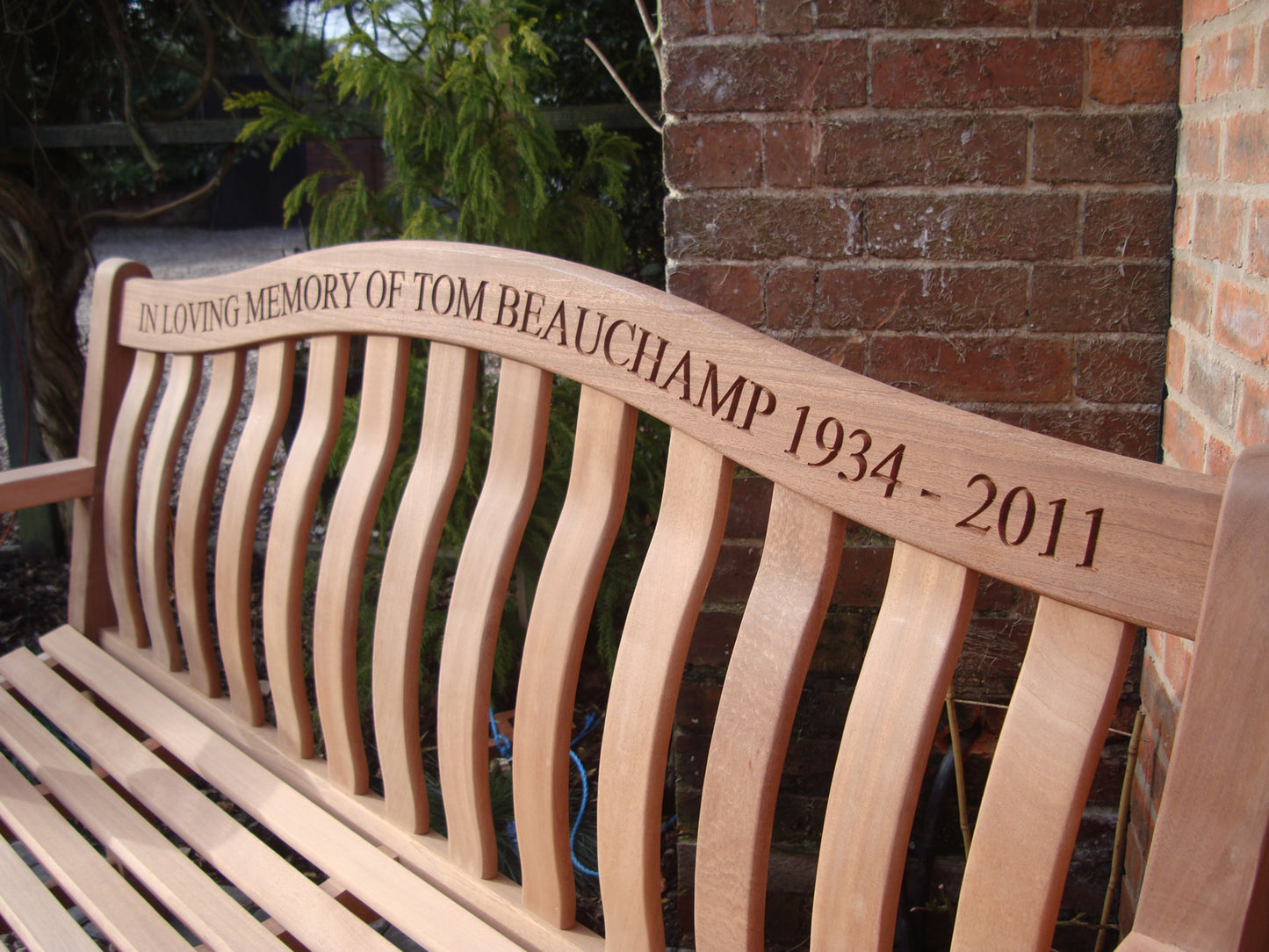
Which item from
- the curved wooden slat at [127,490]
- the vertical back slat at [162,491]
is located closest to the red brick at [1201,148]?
the vertical back slat at [162,491]

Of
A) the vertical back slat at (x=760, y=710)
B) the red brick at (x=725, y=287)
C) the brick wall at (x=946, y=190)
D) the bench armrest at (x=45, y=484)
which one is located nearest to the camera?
the vertical back slat at (x=760, y=710)

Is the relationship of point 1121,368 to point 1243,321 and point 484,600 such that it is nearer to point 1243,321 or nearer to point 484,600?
point 1243,321

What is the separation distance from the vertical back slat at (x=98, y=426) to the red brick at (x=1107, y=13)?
1.39 meters

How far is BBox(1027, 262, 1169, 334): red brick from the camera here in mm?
1339

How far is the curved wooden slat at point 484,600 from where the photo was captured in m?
1.12

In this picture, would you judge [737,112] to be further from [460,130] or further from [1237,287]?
[460,130]

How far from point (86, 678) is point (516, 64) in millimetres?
1341

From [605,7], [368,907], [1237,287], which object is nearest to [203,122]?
[605,7]

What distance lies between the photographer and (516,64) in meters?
2.07

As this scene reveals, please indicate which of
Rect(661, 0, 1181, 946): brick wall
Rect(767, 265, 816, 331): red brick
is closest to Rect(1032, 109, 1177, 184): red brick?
Rect(661, 0, 1181, 946): brick wall

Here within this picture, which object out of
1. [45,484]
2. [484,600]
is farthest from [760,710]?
[45,484]

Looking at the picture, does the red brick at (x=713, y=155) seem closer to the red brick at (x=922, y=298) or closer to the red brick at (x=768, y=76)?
the red brick at (x=768, y=76)

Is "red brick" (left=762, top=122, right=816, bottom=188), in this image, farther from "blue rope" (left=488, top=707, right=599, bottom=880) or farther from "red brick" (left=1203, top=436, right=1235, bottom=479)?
"blue rope" (left=488, top=707, right=599, bottom=880)

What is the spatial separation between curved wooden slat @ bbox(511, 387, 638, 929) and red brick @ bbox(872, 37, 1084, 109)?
0.61 metres
